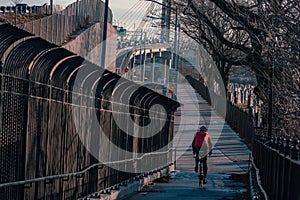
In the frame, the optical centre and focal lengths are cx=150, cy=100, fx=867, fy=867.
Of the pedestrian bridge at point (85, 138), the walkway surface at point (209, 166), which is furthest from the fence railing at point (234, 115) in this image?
the pedestrian bridge at point (85, 138)

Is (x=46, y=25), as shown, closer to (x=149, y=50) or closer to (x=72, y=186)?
(x=72, y=186)

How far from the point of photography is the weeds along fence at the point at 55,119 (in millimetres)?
11648

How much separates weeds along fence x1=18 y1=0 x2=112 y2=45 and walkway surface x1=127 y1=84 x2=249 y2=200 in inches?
375

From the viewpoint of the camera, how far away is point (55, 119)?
1425cm

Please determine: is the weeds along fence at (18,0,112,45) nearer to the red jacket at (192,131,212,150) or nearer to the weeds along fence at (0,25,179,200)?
the red jacket at (192,131,212,150)

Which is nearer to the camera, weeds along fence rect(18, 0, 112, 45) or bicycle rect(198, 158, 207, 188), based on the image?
bicycle rect(198, 158, 207, 188)

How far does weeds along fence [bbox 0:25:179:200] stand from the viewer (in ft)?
38.2

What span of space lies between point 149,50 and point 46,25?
2919 inches

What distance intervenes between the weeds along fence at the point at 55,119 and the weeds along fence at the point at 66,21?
19.6 m

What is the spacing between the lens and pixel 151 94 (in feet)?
77.4

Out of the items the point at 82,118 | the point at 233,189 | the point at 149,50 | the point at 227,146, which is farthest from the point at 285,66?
the point at 149,50

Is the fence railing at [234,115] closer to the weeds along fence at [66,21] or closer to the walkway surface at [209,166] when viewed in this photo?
the walkway surface at [209,166]

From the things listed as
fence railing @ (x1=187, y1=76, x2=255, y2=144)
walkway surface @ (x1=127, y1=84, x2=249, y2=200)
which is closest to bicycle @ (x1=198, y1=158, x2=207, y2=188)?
walkway surface @ (x1=127, y1=84, x2=249, y2=200)

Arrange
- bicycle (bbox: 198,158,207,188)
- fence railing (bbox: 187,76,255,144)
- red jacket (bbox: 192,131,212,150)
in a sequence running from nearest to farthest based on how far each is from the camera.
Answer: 1. bicycle (bbox: 198,158,207,188)
2. red jacket (bbox: 192,131,212,150)
3. fence railing (bbox: 187,76,255,144)
